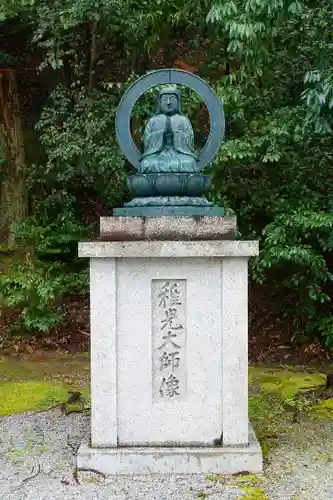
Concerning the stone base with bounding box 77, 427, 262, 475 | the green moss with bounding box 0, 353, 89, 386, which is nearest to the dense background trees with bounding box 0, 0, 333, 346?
the green moss with bounding box 0, 353, 89, 386

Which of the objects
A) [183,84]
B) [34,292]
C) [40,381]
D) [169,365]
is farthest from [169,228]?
[34,292]

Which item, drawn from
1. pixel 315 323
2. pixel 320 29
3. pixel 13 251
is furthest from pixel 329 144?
pixel 13 251

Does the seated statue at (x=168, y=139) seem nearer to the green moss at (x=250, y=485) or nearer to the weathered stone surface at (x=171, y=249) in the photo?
the weathered stone surface at (x=171, y=249)

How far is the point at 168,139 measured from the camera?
12.3 ft

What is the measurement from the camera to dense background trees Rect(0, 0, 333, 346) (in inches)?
222

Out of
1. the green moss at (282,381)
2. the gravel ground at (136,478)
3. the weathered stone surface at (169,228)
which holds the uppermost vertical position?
the weathered stone surface at (169,228)

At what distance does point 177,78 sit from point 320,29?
7.40 feet

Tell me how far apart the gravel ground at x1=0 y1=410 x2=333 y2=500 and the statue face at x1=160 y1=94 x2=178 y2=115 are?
2.25 m

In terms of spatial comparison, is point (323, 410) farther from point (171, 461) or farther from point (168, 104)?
point (168, 104)

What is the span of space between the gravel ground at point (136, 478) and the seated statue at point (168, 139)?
1857mm

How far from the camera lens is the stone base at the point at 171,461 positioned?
11.6 ft

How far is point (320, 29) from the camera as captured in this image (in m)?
5.33

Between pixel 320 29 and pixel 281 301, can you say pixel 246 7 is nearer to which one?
pixel 320 29

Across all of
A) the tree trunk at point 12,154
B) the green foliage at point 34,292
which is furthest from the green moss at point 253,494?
the tree trunk at point 12,154
